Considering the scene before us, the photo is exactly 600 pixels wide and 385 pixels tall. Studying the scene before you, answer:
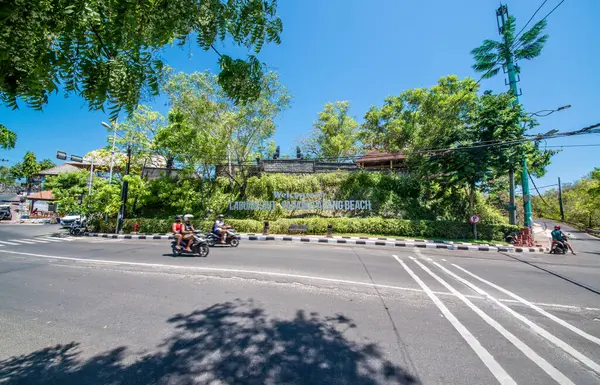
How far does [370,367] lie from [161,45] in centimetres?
378

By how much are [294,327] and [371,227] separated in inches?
457

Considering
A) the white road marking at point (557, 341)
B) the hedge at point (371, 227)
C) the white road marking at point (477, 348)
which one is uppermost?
the hedge at point (371, 227)

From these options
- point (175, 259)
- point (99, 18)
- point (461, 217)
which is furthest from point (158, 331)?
point (461, 217)

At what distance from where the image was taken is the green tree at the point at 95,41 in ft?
4.38

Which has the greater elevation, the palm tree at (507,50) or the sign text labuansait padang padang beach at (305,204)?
the palm tree at (507,50)

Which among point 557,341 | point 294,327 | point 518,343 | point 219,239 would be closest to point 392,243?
point 219,239

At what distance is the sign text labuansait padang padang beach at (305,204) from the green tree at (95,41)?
13.6 meters

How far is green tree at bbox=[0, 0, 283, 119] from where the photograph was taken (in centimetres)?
134

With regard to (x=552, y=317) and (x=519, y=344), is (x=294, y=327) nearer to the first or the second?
(x=519, y=344)

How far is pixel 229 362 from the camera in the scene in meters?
2.31

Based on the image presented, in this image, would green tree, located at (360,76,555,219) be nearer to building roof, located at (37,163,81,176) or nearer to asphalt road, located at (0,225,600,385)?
asphalt road, located at (0,225,600,385)

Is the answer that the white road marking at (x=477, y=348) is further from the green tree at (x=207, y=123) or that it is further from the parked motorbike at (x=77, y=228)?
the parked motorbike at (x=77, y=228)

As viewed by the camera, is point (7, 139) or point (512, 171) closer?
point (7, 139)

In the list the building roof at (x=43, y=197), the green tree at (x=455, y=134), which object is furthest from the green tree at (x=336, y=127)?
the building roof at (x=43, y=197)
